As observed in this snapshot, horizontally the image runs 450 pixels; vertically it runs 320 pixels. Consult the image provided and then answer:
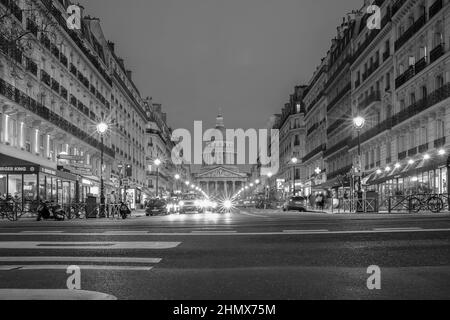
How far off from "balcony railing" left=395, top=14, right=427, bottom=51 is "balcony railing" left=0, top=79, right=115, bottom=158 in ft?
81.7

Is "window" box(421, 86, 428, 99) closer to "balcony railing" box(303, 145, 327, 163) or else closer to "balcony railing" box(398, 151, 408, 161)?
"balcony railing" box(398, 151, 408, 161)

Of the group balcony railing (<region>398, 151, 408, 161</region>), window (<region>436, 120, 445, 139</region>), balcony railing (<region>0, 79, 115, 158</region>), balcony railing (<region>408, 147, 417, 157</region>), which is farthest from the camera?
balcony railing (<region>398, 151, 408, 161</region>)

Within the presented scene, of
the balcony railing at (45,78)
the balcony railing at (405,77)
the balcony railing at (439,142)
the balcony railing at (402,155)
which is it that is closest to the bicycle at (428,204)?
the balcony railing at (439,142)

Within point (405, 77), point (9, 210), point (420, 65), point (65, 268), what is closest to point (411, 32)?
point (420, 65)

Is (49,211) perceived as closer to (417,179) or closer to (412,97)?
(417,179)

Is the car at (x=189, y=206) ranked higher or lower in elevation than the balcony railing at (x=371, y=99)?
lower

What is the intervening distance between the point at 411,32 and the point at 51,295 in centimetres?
3790

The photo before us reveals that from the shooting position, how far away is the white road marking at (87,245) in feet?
32.0

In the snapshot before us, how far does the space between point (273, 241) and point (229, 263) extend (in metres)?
2.62

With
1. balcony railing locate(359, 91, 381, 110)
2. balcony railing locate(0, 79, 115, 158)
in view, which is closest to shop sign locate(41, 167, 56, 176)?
balcony railing locate(0, 79, 115, 158)

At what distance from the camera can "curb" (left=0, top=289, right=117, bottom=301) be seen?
17.4ft

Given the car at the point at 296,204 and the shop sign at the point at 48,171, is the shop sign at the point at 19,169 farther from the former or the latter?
the car at the point at 296,204

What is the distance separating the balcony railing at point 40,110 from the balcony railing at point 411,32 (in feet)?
81.7
